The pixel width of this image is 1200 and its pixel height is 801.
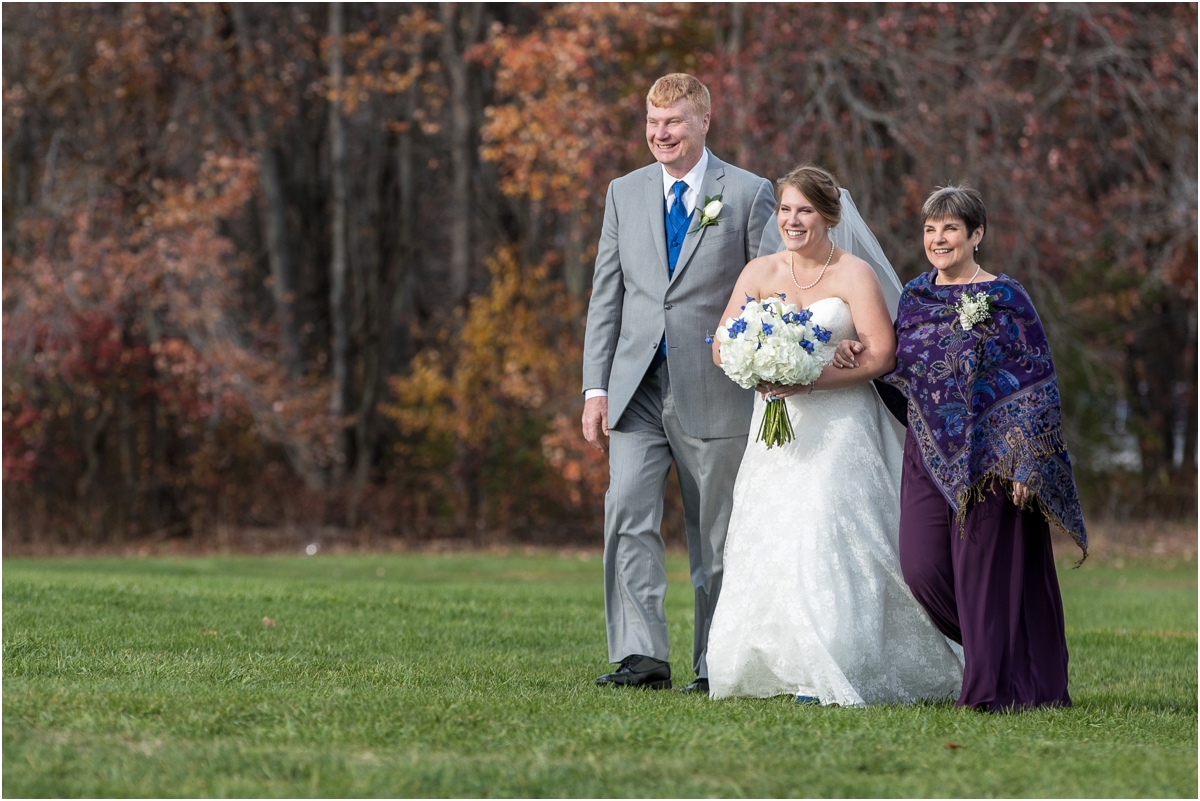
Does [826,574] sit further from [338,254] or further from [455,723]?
[338,254]

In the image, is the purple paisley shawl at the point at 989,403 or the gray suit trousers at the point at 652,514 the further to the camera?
the gray suit trousers at the point at 652,514

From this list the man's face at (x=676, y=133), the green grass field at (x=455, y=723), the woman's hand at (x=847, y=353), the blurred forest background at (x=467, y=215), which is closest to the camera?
the green grass field at (x=455, y=723)

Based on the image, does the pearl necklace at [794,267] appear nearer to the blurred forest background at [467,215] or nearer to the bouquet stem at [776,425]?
the bouquet stem at [776,425]

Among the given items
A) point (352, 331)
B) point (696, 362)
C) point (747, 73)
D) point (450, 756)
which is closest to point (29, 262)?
point (352, 331)

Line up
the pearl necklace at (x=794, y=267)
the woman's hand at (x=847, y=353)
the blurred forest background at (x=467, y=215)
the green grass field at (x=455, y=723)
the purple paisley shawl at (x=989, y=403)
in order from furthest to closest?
the blurred forest background at (x=467, y=215)
the pearl necklace at (x=794, y=267)
the woman's hand at (x=847, y=353)
the purple paisley shawl at (x=989, y=403)
the green grass field at (x=455, y=723)

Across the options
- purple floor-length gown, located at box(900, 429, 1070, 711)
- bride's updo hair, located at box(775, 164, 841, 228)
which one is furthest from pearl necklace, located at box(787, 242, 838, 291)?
purple floor-length gown, located at box(900, 429, 1070, 711)

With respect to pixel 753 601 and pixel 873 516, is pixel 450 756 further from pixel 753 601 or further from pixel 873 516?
pixel 873 516

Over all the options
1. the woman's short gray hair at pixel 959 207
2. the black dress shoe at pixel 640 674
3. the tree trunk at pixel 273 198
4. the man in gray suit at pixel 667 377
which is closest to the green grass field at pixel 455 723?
the black dress shoe at pixel 640 674

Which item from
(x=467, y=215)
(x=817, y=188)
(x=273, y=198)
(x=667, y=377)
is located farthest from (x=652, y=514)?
(x=273, y=198)

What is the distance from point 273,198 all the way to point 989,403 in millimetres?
17269

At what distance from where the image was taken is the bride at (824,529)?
17.6 feet

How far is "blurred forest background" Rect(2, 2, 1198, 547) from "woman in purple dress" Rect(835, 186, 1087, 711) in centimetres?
980

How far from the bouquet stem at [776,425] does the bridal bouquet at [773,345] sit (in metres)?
0.17

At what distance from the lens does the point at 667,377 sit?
5.96 meters
